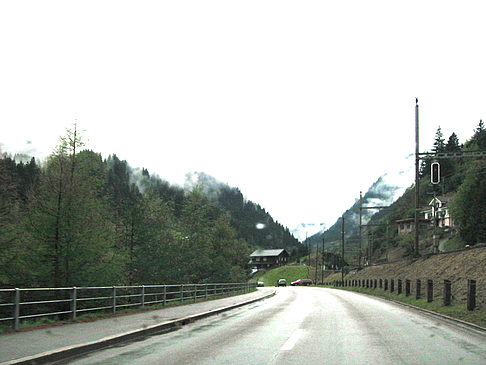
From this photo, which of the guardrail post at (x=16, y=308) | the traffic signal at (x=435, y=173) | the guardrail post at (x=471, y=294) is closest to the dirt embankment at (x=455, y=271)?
the guardrail post at (x=471, y=294)

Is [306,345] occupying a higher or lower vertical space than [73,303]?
lower

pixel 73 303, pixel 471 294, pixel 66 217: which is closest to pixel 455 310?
pixel 471 294

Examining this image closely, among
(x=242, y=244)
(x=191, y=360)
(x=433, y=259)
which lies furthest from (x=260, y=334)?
(x=242, y=244)

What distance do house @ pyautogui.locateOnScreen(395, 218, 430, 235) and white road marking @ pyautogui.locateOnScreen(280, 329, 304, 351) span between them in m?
129

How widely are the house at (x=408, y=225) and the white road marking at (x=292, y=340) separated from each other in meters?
129

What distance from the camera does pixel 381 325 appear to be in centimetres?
1527

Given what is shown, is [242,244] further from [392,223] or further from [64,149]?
[64,149]

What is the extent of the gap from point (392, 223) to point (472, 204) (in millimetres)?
90559

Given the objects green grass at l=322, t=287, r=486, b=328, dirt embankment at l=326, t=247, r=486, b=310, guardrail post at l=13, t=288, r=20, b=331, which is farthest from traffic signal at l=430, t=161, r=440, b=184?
guardrail post at l=13, t=288, r=20, b=331

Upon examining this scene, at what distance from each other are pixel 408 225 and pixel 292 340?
139 metres

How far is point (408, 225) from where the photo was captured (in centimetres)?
14275

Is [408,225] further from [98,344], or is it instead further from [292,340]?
[98,344]

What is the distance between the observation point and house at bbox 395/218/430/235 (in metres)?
136

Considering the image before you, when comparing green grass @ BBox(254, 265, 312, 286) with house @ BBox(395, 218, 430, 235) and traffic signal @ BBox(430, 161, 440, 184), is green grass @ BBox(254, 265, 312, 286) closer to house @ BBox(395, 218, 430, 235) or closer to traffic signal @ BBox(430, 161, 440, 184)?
house @ BBox(395, 218, 430, 235)
